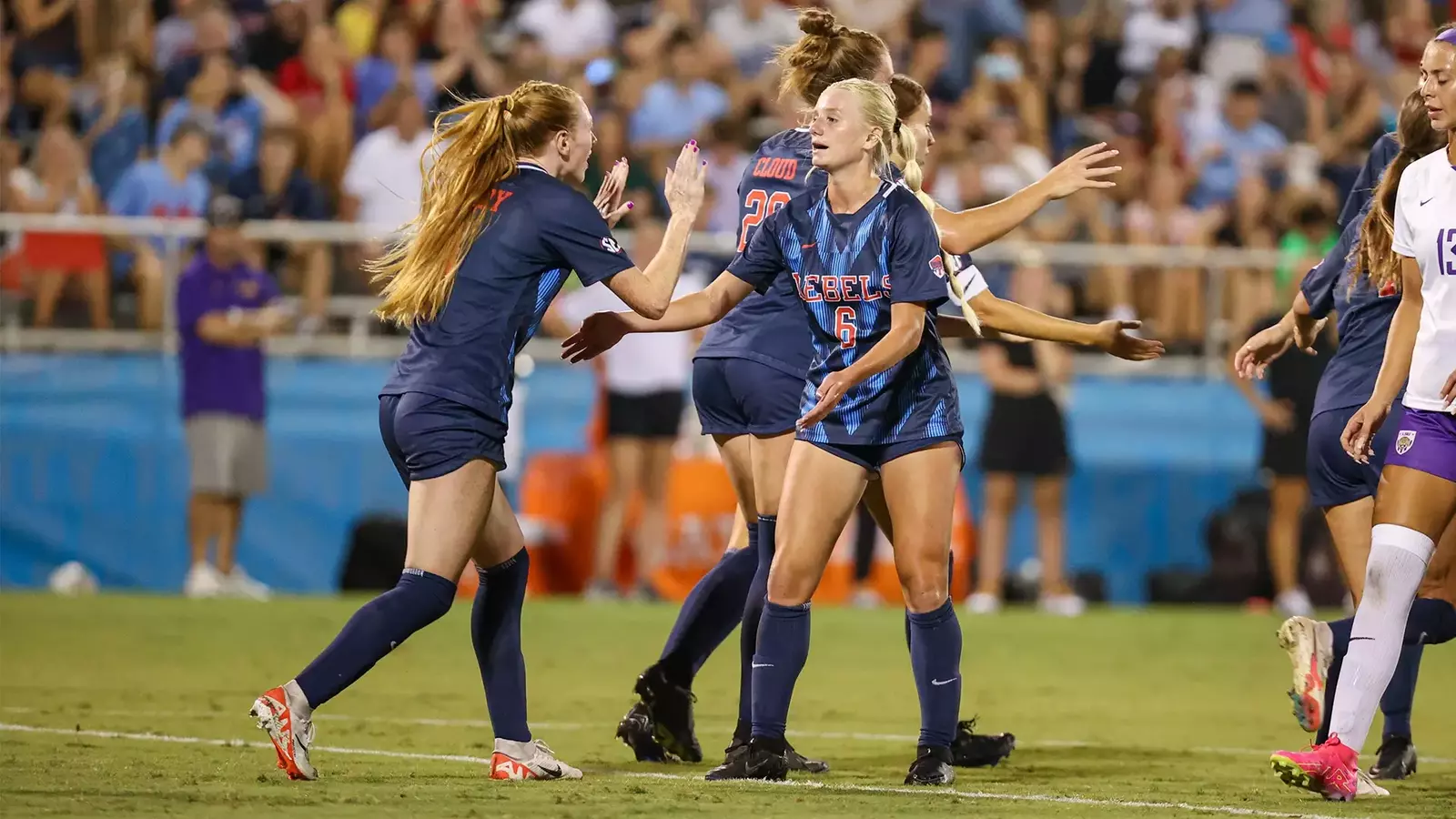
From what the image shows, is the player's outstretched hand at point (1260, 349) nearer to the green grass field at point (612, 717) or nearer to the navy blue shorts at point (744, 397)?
the green grass field at point (612, 717)

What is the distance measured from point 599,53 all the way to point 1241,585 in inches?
292

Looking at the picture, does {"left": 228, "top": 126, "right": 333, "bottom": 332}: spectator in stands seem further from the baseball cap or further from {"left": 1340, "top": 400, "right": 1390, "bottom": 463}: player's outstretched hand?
{"left": 1340, "top": 400, "right": 1390, "bottom": 463}: player's outstretched hand

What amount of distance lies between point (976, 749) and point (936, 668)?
0.91 meters

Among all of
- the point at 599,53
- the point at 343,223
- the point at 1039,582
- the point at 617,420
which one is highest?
the point at 599,53

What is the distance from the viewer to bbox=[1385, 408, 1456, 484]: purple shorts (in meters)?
6.08

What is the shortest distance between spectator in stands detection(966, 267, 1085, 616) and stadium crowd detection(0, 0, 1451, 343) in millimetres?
1044

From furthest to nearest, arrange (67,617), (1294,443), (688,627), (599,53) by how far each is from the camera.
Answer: (599,53) < (1294,443) < (67,617) < (688,627)

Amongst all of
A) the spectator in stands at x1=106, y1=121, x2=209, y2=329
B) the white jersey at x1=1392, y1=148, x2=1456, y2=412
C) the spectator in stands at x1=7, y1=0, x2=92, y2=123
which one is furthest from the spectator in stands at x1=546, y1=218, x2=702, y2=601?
the white jersey at x1=1392, y1=148, x2=1456, y2=412

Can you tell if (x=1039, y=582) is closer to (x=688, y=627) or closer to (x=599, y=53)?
(x=599, y=53)

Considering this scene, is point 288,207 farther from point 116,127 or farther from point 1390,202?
point 1390,202

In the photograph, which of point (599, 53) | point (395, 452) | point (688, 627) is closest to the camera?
point (395, 452)

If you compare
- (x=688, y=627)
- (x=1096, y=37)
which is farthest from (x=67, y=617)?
(x=1096, y=37)

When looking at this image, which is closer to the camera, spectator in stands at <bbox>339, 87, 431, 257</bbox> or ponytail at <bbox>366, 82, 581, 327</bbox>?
ponytail at <bbox>366, 82, 581, 327</bbox>

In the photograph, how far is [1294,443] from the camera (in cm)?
1447
